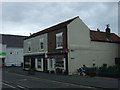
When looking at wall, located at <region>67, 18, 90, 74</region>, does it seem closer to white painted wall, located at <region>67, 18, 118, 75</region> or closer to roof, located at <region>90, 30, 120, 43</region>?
white painted wall, located at <region>67, 18, 118, 75</region>

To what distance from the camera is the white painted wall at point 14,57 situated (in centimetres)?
6071

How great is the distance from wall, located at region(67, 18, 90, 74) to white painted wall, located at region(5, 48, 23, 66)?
37071mm

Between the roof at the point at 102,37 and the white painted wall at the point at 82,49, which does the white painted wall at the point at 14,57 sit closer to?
the roof at the point at 102,37

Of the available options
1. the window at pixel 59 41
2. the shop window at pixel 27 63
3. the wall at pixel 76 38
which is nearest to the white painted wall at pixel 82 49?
the wall at pixel 76 38

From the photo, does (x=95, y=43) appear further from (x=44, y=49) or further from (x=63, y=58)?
(x=44, y=49)

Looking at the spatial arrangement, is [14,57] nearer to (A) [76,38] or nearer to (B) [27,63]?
(B) [27,63]

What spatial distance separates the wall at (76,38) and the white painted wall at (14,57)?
122 ft

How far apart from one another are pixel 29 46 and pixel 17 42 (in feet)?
87.6

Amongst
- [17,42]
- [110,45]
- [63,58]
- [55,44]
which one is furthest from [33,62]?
[17,42]

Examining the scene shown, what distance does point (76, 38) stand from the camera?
90.4 ft

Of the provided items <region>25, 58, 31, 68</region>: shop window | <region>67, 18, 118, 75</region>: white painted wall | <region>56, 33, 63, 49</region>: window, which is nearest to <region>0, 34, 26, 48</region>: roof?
<region>25, 58, 31, 68</region>: shop window

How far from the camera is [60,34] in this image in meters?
28.4

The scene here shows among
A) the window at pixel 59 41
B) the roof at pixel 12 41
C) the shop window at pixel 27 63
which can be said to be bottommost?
the shop window at pixel 27 63

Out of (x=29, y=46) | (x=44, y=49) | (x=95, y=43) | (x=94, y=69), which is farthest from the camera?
(x=29, y=46)
